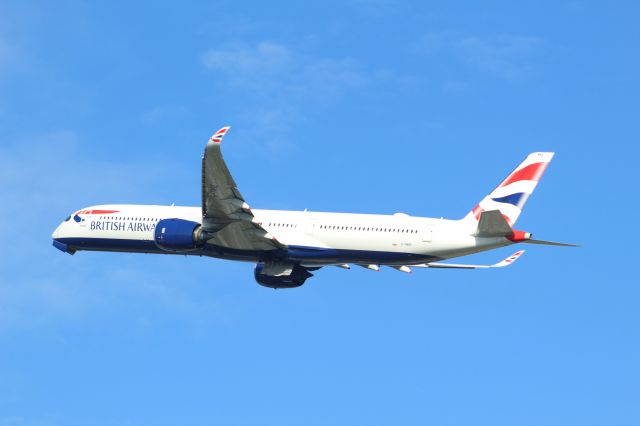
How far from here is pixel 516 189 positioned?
2498 inches

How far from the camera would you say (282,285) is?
234ft

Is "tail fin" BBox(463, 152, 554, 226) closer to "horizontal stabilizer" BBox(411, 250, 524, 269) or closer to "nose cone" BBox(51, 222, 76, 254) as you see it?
"horizontal stabilizer" BBox(411, 250, 524, 269)

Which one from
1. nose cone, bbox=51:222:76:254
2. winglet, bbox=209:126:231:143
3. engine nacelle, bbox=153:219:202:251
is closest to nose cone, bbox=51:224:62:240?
nose cone, bbox=51:222:76:254

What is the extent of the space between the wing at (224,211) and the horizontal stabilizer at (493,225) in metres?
12.2

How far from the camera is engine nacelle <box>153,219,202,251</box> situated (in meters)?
66.4

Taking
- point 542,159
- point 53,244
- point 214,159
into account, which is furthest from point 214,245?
point 542,159

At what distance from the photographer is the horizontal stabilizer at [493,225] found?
60500mm

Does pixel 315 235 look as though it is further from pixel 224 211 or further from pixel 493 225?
pixel 493 225

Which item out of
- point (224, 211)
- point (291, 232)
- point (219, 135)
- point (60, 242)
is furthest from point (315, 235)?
point (60, 242)

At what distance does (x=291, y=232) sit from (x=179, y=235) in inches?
257

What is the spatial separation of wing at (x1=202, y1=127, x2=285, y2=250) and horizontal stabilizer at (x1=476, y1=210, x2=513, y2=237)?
12183mm

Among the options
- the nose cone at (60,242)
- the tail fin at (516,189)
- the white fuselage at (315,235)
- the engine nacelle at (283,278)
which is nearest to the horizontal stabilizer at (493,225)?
the white fuselage at (315,235)

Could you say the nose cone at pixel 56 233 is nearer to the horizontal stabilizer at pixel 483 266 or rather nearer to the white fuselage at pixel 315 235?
the white fuselage at pixel 315 235

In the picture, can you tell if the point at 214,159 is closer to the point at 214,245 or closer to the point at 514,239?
the point at 214,245
